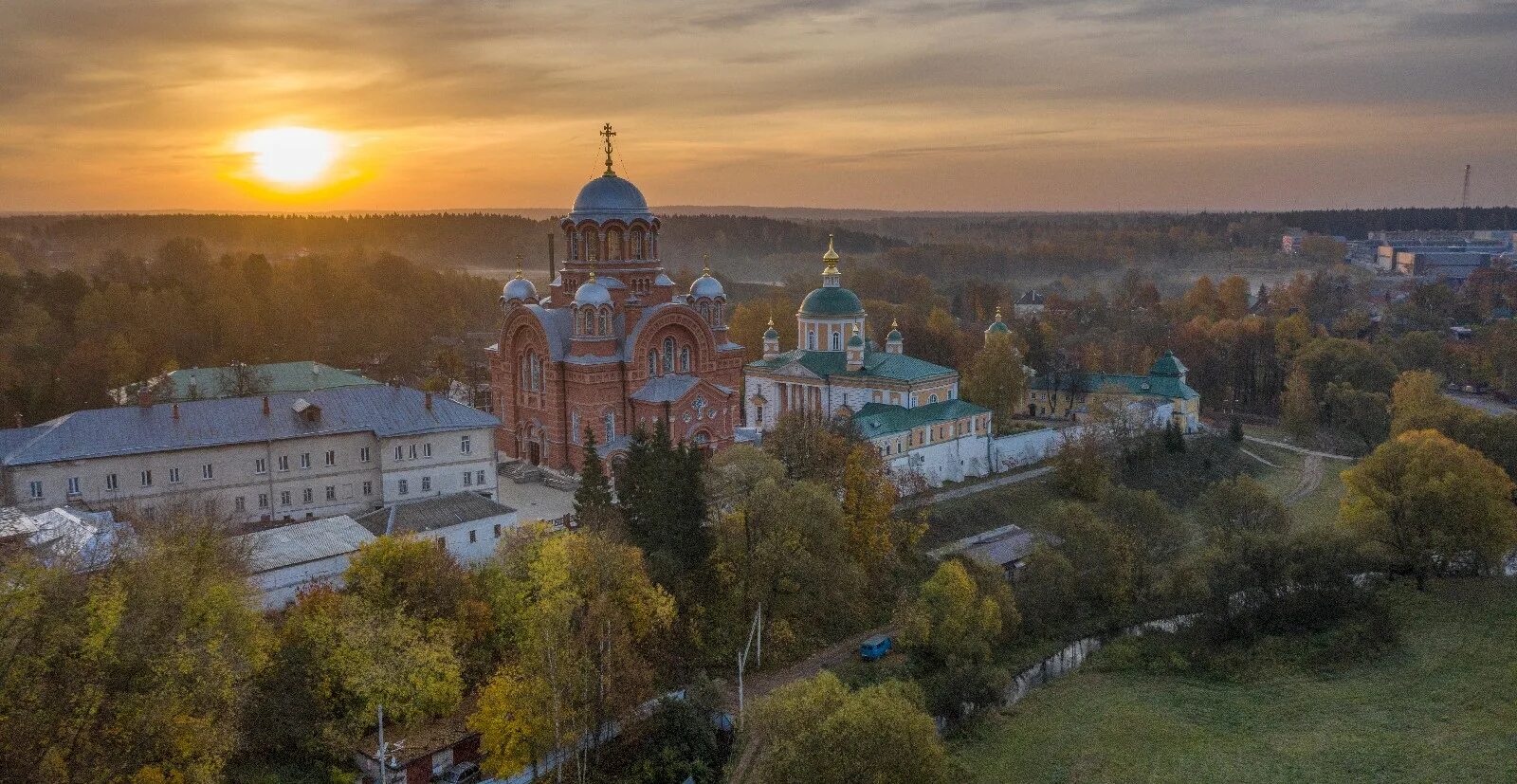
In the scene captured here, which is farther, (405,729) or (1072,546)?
(1072,546)

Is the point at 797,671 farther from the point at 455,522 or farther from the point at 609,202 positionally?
the point at 609,202

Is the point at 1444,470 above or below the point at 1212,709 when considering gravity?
above

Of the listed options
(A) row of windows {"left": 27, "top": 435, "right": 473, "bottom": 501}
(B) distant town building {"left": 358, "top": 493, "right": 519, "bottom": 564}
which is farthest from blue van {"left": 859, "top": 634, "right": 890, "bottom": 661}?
(A) row of windows {"left": 27, "top": 435, "right": 473, "bottom": 501}

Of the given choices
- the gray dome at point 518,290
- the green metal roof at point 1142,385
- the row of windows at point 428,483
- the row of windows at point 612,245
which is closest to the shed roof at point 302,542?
the row of windows at point 428,483

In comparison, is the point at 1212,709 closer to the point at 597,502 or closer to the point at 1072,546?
the point at 1072,546

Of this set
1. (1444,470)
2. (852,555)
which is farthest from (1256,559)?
(852,555)
